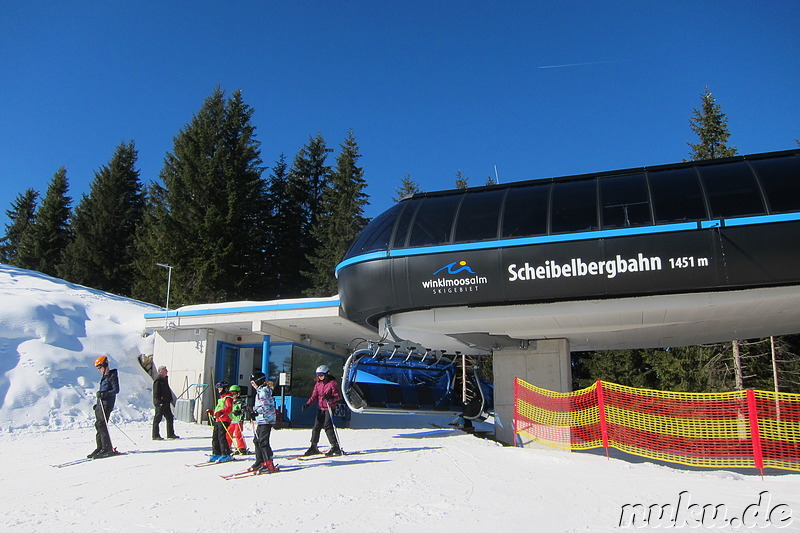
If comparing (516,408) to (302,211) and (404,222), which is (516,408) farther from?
(302,211)

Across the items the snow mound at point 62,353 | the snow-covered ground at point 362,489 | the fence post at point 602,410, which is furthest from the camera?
the snow mound at point 62,353

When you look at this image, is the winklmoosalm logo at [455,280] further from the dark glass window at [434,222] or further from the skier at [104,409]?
the skier at [104,409]

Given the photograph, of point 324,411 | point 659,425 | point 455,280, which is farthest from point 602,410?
point 324,411

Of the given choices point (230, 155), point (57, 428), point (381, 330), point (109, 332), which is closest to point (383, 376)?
point (381, 330)

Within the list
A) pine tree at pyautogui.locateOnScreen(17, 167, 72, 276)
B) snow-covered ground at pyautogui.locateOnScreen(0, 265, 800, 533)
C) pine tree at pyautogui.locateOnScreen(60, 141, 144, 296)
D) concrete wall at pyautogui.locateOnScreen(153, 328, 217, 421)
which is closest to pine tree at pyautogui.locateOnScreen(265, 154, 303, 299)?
pine tree at pyautogui.locateOnScreen(60, 141, 144, 296)

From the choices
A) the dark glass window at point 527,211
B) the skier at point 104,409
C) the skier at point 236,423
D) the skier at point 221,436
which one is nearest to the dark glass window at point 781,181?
the dark glass window at point 527,211

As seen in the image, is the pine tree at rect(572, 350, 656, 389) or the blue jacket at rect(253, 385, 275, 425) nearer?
the blue jacket at rect(253, 385, 275, 425)

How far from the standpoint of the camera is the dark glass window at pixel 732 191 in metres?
9.16

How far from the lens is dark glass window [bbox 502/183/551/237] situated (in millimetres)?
10125

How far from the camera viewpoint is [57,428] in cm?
1333

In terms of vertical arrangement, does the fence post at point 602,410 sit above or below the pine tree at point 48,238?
below

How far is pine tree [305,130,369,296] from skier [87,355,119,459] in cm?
2687

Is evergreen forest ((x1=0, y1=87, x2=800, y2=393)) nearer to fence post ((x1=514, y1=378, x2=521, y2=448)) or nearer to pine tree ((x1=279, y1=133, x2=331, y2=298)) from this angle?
pine tree ((x1=279, y1=133, x2=331, y2=298))

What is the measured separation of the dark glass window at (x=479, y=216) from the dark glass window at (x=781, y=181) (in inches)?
161
